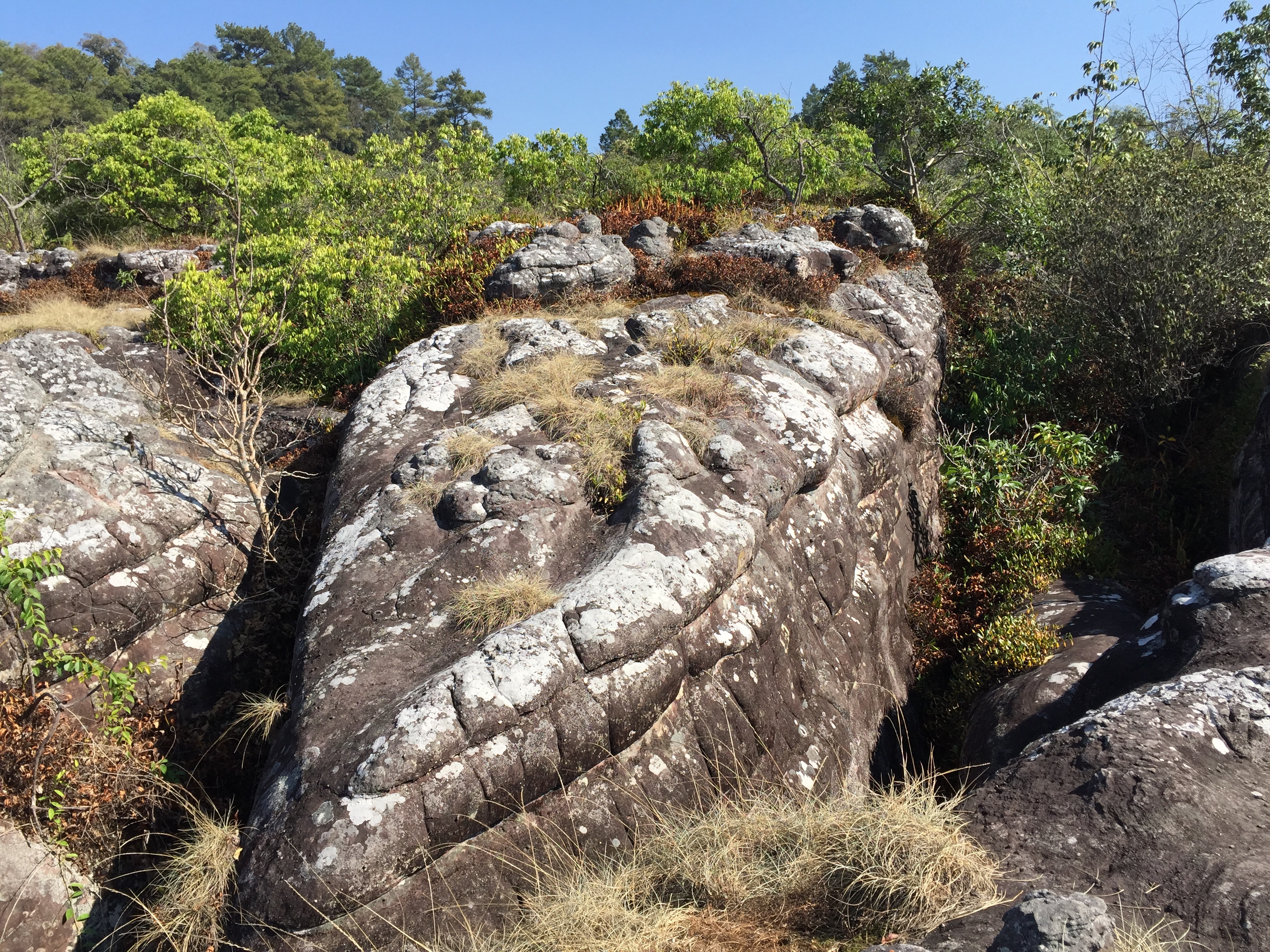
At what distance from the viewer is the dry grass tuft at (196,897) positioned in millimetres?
4707

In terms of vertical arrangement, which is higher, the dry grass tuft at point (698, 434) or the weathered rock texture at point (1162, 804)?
the dry grass tuft at point (698, 434)

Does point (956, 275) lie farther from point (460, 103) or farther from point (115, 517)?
point (460, 103)

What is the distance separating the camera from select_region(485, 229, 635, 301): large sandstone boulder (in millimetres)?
11508

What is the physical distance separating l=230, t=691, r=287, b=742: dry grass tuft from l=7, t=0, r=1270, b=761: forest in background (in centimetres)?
430

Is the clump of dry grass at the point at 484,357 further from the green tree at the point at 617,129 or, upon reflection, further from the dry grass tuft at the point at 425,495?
the green tree at the point at 617,129

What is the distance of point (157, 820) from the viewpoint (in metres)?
6.15

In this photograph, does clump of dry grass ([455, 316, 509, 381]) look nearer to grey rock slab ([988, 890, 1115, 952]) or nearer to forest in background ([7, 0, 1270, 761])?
forest in background ([7, 0, 1270, 761])

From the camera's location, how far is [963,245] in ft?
49.7

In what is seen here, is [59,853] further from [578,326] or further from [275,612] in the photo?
[578,326]

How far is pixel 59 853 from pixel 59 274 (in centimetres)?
1746

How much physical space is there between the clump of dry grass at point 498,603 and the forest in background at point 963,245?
479 cm

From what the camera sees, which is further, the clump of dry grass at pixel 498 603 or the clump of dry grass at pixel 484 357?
the clump of dry grass at pixel 484 357

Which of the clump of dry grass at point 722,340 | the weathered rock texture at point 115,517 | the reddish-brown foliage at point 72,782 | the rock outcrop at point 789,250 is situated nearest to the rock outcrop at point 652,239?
the rock outcrop at point 789,250

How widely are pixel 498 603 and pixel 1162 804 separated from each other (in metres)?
4.32
